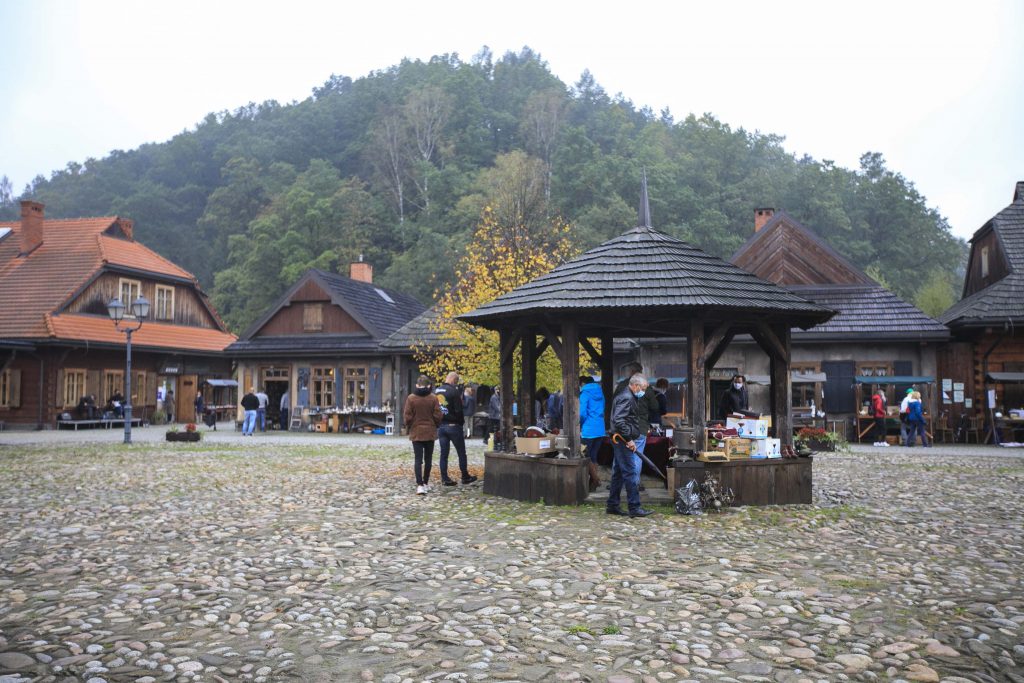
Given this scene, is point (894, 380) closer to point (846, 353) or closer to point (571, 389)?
point (846, 353)

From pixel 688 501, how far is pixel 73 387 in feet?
96.3

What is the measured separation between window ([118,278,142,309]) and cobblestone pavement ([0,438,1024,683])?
26270 mm

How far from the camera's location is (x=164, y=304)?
39.2 meters

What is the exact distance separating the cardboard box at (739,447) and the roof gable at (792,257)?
17844 mm

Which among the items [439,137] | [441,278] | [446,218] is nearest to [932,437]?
[441,278]

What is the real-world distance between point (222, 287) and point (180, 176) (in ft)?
67.2

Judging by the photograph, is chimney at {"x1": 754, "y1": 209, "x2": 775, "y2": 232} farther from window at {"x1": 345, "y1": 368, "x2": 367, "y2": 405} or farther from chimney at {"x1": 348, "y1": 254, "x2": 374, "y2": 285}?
chimney at {"x1": 348, "y1": 254, "x2": 374, "y2": 285}

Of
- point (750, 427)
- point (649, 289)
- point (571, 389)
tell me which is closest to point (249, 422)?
point (571, 389)

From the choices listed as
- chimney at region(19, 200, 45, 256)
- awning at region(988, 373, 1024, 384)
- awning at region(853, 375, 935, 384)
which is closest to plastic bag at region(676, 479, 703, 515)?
awning at region(853, 375, 935, 384)

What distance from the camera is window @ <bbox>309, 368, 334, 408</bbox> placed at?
107ft

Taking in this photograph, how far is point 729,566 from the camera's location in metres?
7.46

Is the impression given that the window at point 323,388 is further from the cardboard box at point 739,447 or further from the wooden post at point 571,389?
the cardboard box at point 739,447

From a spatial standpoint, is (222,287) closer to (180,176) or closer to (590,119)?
(180,176)

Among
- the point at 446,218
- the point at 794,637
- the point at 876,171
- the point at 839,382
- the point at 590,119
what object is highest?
the point at 590,119
